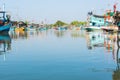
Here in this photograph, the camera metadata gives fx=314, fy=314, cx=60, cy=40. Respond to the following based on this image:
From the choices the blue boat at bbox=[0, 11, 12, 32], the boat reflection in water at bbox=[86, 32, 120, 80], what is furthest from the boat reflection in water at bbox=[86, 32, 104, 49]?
the blue boat at bbox=[0, 11, 12, 32]

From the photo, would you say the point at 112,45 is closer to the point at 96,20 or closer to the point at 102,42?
the point at 102,42

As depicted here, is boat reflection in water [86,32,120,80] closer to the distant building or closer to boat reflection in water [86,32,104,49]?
boat reflection in water [86,32,104,49]

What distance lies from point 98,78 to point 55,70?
8.98ft

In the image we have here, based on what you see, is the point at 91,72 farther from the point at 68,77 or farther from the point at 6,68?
the point at 6,68

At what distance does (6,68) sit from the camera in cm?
1482

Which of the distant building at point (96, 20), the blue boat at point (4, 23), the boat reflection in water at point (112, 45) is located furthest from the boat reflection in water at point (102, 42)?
the distant building at point (96, 20)

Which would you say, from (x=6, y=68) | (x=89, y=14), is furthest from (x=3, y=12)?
(x=6, y=68)

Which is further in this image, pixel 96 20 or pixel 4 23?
pixel 96 20

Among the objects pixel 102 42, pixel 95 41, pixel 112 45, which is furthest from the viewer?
pixel 95 41

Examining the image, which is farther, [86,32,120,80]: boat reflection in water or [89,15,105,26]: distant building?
[89,15,105,26]: distant building

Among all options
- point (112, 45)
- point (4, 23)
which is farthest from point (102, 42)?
point (4, 23)

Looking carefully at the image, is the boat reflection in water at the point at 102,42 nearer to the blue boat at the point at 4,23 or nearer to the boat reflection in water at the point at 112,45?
the boat reflection in water at the point at 112,45

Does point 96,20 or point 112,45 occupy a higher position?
point 96,20

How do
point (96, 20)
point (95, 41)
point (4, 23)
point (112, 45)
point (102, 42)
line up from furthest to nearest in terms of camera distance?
1. point (96, 20)
2. point (4, 23)
3. point (95, 41)
4. point (102, 42)
5. point (112, 45)
